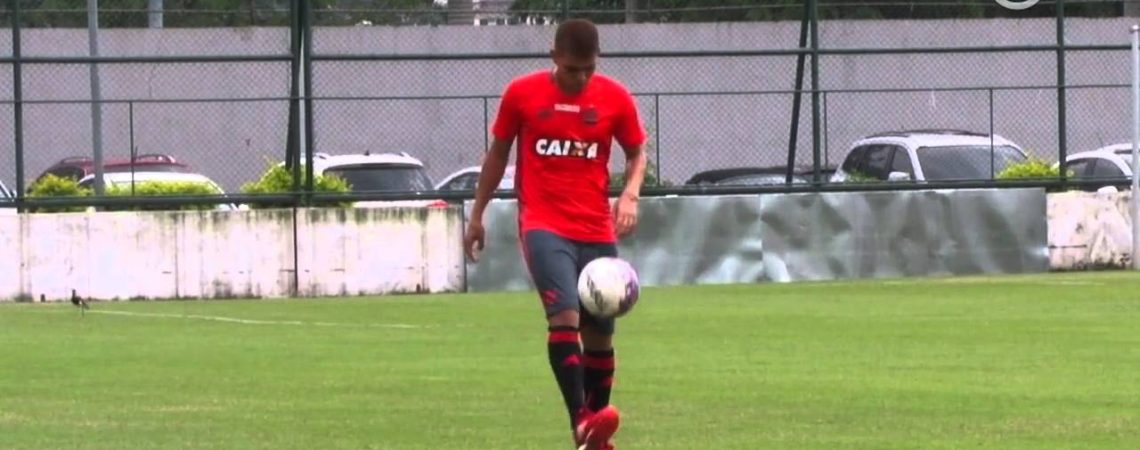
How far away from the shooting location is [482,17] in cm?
3297

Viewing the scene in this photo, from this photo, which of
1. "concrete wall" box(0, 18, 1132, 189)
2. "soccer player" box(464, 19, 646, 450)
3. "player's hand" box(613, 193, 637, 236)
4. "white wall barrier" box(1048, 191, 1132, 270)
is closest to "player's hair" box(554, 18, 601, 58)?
"soccer player" box(464, 19, 646, 450)

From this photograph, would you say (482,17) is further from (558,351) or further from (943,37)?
(558,351)

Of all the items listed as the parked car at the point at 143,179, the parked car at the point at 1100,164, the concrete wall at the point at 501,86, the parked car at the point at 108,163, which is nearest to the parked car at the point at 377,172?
the parked car at the point at 143,179

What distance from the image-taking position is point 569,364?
10297mm

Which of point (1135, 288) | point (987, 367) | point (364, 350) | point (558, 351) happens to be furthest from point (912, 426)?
point (1135, 288)

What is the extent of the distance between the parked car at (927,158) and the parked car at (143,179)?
25.9ft

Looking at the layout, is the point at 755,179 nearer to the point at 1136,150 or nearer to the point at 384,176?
the point at 384,176

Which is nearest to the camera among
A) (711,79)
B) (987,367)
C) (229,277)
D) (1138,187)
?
(987,367)

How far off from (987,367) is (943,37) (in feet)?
78.6

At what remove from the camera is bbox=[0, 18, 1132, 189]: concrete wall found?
36625 mm

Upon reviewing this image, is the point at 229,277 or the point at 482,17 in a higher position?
the point at 482,17

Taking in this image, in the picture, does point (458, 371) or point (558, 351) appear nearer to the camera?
point (558, 351)

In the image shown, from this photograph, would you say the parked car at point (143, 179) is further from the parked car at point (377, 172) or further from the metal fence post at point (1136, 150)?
the metal fence post at point (1136, 150)

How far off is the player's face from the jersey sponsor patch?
233 millimetres
